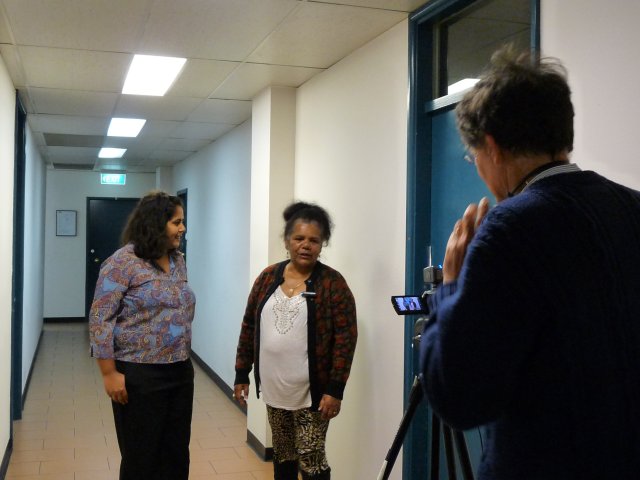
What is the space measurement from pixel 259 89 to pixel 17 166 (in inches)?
75.0

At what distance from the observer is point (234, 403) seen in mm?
Answer: 5832

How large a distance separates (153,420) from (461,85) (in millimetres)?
1766

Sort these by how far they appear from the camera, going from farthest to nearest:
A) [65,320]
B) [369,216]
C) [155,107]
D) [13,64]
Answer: [65,320]
[155,107]
[13,64]
[369,216]

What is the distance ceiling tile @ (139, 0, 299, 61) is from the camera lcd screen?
139 cm

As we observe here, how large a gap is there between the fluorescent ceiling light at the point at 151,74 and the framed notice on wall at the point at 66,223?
6529 millimetres

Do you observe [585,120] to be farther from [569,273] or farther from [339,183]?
[339,183]

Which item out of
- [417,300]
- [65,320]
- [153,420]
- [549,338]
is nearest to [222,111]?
[153,420]

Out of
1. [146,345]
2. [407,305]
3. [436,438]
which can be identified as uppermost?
[407,305]

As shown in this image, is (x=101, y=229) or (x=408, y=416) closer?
(x=408, y=416)

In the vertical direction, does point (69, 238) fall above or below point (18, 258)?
above

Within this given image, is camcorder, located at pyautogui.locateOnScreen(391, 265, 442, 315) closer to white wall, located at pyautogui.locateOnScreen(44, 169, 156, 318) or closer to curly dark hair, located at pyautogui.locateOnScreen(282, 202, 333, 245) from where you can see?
curly dark hair, located at pyautogui.locateOnScreen(282, 202, 333, 245)

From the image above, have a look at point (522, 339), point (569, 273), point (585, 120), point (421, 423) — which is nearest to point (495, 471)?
point (522, 339)

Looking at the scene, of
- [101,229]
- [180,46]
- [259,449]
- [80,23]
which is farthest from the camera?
[101,229]

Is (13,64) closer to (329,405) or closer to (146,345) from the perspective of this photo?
→ (146,345)
